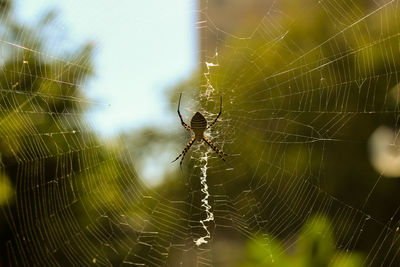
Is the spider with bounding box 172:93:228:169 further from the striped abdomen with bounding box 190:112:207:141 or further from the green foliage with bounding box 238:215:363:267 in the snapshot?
the green foliage with bounding box 238:215:363:267

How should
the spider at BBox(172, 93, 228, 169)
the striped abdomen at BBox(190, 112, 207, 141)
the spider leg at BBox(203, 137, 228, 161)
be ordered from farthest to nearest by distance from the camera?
the spider leg at BBox(203, 137, 228, 161), the spider at BBox(172, 93, 228, 169), the striped abdomen at BBox(190, 112, 207, 141)

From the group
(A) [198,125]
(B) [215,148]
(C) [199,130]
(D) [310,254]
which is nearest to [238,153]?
(B) [215,148]

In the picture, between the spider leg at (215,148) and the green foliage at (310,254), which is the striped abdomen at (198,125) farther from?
the green foliage at (310,254)

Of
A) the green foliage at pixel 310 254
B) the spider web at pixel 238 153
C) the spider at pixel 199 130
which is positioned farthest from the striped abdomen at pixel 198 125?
the green foliage at pixel 310 254

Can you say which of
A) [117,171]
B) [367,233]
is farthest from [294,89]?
[117,171]

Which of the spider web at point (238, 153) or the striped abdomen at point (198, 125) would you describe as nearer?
the spider web at point (238, 153)

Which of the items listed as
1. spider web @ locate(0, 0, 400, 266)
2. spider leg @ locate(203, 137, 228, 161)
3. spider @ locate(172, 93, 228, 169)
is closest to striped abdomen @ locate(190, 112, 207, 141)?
spider @ locate(172, 93, 228, 169)
